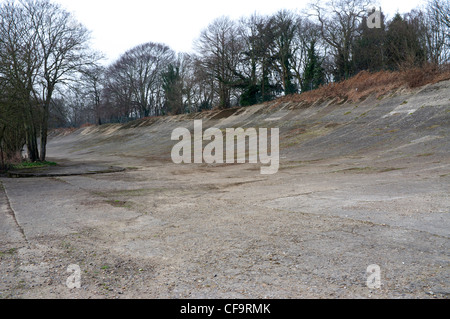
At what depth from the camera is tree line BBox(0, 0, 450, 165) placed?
2016cm

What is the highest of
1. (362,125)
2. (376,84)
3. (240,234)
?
(376,84)

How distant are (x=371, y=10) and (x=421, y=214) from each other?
124ft

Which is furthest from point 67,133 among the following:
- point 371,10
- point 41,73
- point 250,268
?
point 250,268

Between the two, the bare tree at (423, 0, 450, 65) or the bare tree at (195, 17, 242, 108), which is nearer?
the bare tree at (423, 0, 450, 65)

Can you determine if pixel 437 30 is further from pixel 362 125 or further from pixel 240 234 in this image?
pixel 240 234

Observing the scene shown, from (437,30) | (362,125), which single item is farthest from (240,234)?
(437,30)

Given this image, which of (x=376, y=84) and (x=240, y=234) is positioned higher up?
(x=376, y=84)

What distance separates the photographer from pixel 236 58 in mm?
43406

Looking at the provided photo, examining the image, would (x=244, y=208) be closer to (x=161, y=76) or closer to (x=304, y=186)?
(x=304, y=186)

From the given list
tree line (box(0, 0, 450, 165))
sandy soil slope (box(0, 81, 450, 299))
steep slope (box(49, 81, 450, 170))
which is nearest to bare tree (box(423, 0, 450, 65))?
tree line (box(0, 0, 450, 165))

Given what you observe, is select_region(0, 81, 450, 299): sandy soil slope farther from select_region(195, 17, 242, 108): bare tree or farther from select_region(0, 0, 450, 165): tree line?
select_region(195, 17, 242, 108): bare tree

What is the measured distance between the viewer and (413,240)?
15.0ft

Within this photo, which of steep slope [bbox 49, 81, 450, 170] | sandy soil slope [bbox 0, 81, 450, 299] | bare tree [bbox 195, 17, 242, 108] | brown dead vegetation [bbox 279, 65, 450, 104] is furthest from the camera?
bare tree [bbox 195, 17, 242, 108]

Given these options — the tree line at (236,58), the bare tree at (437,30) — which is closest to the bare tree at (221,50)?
the tree line at (236,58)
